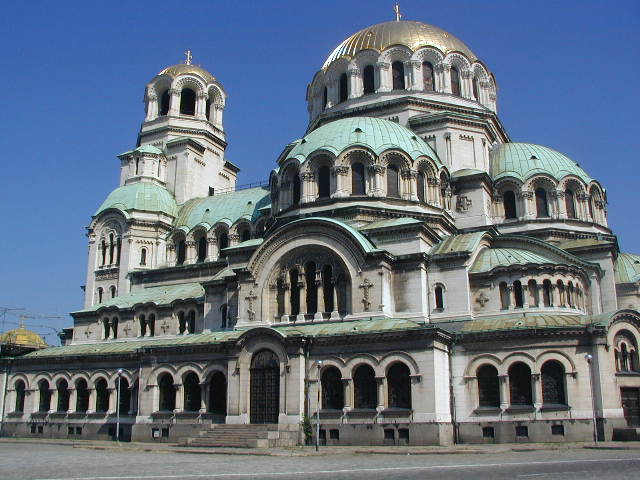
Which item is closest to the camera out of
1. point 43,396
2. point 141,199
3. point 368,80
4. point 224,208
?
point 43,396

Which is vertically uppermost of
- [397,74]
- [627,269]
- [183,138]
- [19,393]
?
[397,74]

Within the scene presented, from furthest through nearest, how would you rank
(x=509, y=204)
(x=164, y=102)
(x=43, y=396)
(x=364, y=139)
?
(x=164, y=102) < (x=509, y=204) < (x=43, y=396) < (x=364, y=139)

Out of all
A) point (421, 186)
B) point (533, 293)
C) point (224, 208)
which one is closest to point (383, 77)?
point (421, 186)

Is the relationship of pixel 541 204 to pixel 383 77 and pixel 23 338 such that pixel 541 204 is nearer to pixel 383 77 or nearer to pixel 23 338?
pixel 383 77

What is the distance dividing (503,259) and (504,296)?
211cm

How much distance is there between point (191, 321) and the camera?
45156 millimetres

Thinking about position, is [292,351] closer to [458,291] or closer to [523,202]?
[458,291]

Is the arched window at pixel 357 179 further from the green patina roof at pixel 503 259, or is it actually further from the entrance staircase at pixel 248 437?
the entrance staircase at pixel 248 437

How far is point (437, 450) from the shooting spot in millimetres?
27469

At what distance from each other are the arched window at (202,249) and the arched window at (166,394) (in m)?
15.5

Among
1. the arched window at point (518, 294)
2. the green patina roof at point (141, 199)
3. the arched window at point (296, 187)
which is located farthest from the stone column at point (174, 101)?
the arched window at point (518, 294)

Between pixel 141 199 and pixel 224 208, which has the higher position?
pixel 141 199

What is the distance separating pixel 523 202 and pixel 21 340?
41.0 meters

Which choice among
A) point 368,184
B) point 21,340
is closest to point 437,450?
point 368,184
